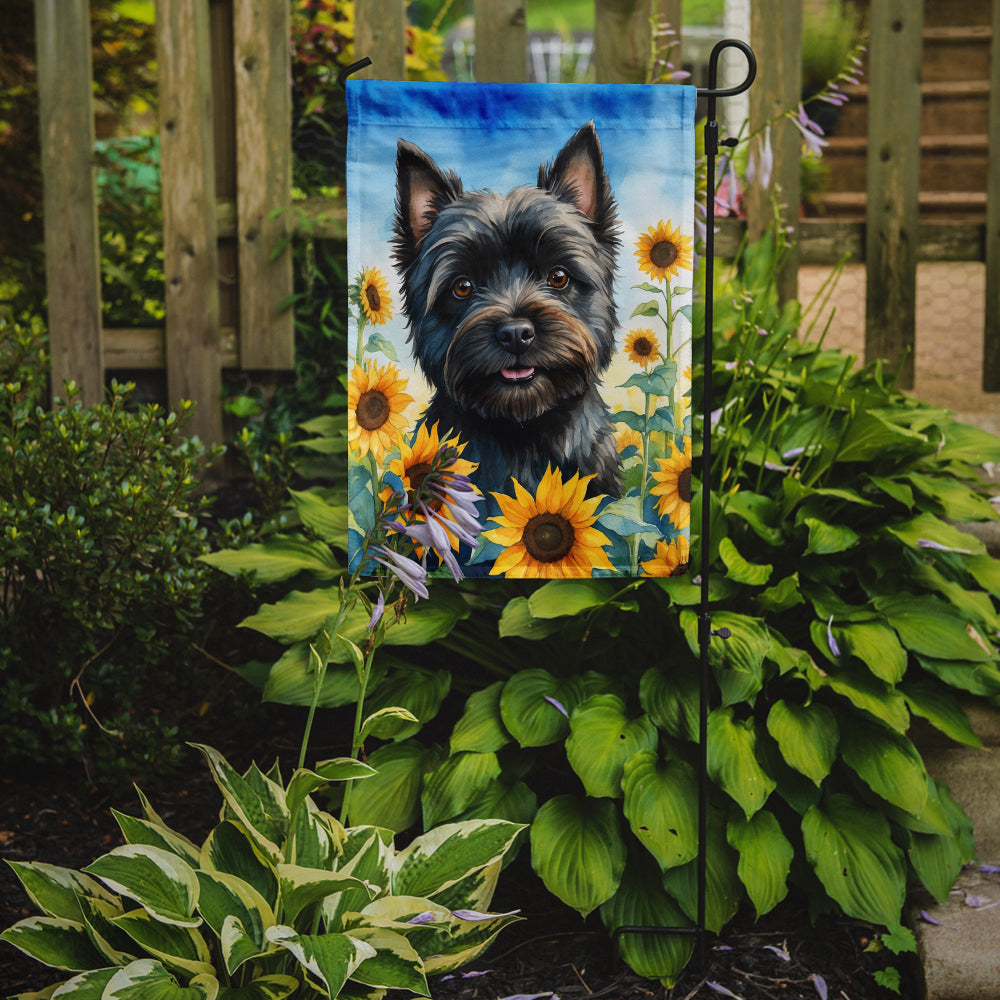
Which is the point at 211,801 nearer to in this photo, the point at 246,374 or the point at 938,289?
the point at 246,374

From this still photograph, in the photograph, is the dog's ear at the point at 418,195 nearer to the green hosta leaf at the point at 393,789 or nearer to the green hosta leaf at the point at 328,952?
the green hosta leaf at the point at 393,789

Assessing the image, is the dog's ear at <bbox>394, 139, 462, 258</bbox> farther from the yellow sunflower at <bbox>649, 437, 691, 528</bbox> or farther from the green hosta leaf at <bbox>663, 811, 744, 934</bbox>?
the green hosta leaf at <bbox>663, 811, 744, 934</bbox>

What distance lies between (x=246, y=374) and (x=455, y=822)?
1.98 metres

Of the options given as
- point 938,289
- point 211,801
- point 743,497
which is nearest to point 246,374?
point 211,801

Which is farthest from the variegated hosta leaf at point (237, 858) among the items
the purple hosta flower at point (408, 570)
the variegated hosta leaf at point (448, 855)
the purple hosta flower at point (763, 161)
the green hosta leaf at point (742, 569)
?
the purple hosta flower at point (763, 161)

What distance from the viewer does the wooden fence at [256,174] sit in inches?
121

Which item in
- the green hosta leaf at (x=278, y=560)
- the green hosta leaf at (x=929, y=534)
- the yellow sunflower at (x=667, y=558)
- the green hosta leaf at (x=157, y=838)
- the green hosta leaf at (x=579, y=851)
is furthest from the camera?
the green hosta leaf at (x=278, y=560)

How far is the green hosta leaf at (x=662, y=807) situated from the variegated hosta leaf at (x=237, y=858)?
2.12ft

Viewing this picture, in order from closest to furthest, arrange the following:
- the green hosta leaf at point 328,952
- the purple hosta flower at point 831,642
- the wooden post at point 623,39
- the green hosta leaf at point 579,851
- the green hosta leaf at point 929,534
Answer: the green hosta leaf at point 328,952, the green hosta leaf at point 579,851, the purple hosta flower at point 831,642, the green hosta leaf at point 929,534, the wooden post at point 623,39

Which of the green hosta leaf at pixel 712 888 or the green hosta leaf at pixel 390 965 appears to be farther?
the green hosta leaf at pixel 712 888

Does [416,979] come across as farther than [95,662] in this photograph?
No

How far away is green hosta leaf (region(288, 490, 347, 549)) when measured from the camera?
2352 millimetres

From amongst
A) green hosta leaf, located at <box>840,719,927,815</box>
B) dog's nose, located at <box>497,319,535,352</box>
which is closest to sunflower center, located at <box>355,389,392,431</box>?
dog's nose, located at <box>497,319,535,352</box>

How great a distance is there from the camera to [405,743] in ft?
6.82
